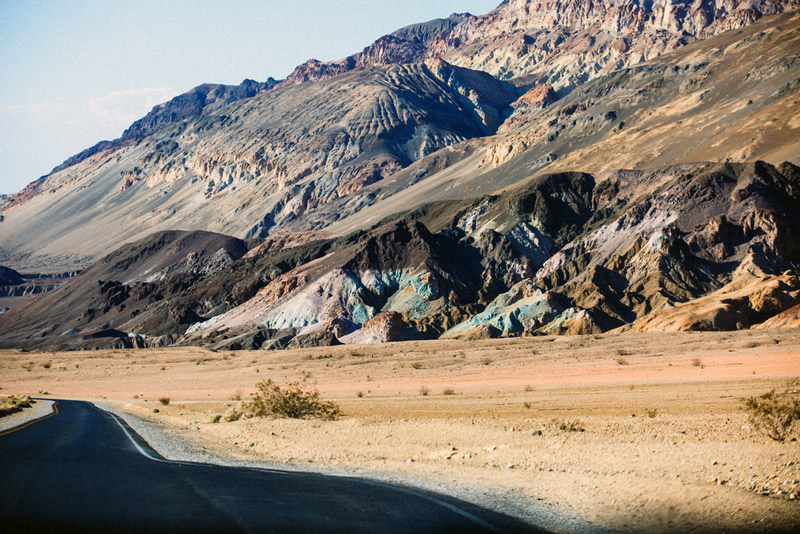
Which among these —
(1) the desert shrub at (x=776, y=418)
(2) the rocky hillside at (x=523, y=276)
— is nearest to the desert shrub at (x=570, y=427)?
(1) the desert shrub at (x=776, y=418)

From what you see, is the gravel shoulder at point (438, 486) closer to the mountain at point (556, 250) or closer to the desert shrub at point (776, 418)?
the desert shrub at point (776, 418)

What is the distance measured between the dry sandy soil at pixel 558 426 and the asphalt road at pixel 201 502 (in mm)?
1192

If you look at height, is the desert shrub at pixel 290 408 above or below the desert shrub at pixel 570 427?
above

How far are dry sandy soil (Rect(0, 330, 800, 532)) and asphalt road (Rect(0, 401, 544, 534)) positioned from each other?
3.91ft

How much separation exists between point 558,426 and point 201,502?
9915 millimetres

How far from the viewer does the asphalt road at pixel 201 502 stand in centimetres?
850

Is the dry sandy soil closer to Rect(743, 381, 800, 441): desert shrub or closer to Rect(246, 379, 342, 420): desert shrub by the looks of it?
Rect(743, 381, 800, 441): desert shrub

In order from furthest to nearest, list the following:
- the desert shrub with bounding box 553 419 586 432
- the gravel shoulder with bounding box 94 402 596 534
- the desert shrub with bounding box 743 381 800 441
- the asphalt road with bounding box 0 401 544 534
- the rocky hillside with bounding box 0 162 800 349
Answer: the rocky hillside with bounding box 0 162 800 349
the desert shrub with bounding box 553 419 586 432
the desert shrub with bounding box 743 381 800 441
the gravel shoulder with bounding box 94 402 596 534
the asphalt road with bounding box 0 401 544 534

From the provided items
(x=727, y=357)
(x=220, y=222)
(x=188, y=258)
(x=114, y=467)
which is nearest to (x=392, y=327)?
(x=727, y=357)

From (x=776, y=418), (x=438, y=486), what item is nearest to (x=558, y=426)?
(x=776, y=418)

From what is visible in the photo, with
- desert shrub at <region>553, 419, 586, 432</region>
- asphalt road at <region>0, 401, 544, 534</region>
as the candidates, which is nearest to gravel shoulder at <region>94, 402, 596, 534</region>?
asphalt road at <region>0, 401, 544, 534</region>

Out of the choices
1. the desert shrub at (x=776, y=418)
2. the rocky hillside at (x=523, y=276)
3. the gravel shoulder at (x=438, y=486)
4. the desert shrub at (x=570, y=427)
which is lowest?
the rocky hillside at (x=523, y=276)

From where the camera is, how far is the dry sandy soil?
9.62 m

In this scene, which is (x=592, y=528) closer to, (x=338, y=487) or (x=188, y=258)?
(x=338, y=487)
